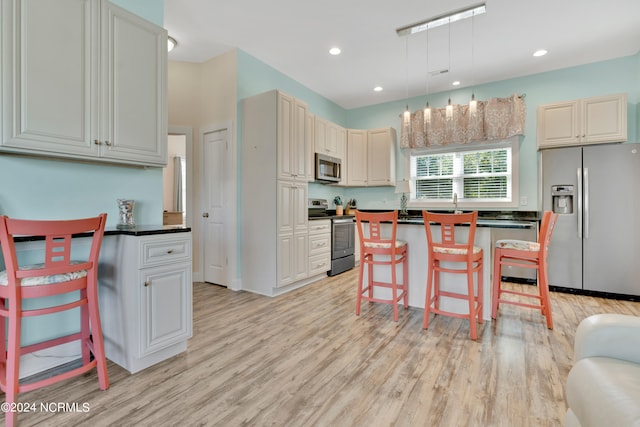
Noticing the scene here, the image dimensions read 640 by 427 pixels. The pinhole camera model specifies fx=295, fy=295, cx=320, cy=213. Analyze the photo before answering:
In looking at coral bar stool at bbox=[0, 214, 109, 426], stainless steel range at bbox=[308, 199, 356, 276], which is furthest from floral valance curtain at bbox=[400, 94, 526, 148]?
coral bar stool at bbox=[0, 214, 109, 426]

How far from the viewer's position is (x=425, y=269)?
308 cm

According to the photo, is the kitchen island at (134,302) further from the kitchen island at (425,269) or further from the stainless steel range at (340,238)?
the stainless steel range at (340,238)

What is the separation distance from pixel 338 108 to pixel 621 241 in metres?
4.75

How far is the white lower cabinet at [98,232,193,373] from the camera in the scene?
6.30 feet

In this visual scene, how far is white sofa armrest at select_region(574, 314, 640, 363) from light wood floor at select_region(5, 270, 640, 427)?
58 centimetres

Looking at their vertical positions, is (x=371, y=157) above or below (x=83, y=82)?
above

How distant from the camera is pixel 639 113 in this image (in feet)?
12.3

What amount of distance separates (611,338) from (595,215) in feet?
10.7

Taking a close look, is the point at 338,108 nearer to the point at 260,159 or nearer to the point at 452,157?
the point at 452,157

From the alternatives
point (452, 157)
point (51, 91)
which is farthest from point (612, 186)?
point (51, 91)

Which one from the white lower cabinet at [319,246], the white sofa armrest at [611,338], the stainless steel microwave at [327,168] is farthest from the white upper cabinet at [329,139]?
the white sofa armrest at [611,338]

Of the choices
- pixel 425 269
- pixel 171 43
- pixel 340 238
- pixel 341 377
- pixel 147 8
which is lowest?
pixel 341 377

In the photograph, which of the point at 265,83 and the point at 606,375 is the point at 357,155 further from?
the point at 606,375

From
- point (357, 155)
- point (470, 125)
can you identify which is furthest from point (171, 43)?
point (470, 125)
